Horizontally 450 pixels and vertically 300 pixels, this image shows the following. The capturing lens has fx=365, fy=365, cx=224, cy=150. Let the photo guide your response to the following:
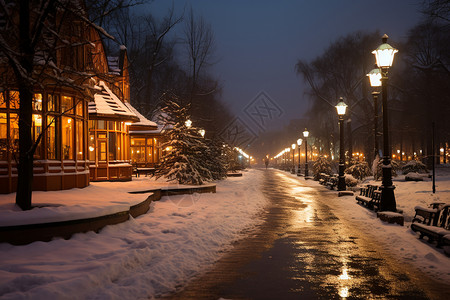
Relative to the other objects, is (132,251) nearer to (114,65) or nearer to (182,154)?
(182,154)

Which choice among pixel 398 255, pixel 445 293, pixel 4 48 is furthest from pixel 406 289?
pixel 4 48

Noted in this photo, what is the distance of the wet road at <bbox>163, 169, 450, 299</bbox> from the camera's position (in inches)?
209

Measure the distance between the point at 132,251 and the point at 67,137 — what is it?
28.0 ft

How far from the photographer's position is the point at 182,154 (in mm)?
19891

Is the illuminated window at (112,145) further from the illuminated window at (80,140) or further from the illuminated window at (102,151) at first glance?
the illuminated window at (80,140)

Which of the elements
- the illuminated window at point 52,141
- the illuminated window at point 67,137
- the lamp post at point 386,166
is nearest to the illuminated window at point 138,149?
the illuminated window at point 67,137

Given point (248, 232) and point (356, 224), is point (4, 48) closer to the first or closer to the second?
point (248, 232)

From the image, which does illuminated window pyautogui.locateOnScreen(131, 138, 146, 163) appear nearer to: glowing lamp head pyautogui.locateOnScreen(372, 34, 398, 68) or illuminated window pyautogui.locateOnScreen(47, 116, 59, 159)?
illuminated window pyautogui.locateOnScreen(47, 116, 59, 159)

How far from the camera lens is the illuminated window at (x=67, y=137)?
45.8ft

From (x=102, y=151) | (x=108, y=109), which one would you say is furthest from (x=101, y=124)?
(x=108, y=109)

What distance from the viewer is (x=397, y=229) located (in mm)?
10039

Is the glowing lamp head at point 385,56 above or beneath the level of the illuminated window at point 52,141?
above

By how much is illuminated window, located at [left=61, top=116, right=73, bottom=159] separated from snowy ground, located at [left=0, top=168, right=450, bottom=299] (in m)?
1.67

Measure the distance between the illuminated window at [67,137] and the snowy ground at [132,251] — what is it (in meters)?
1.67
